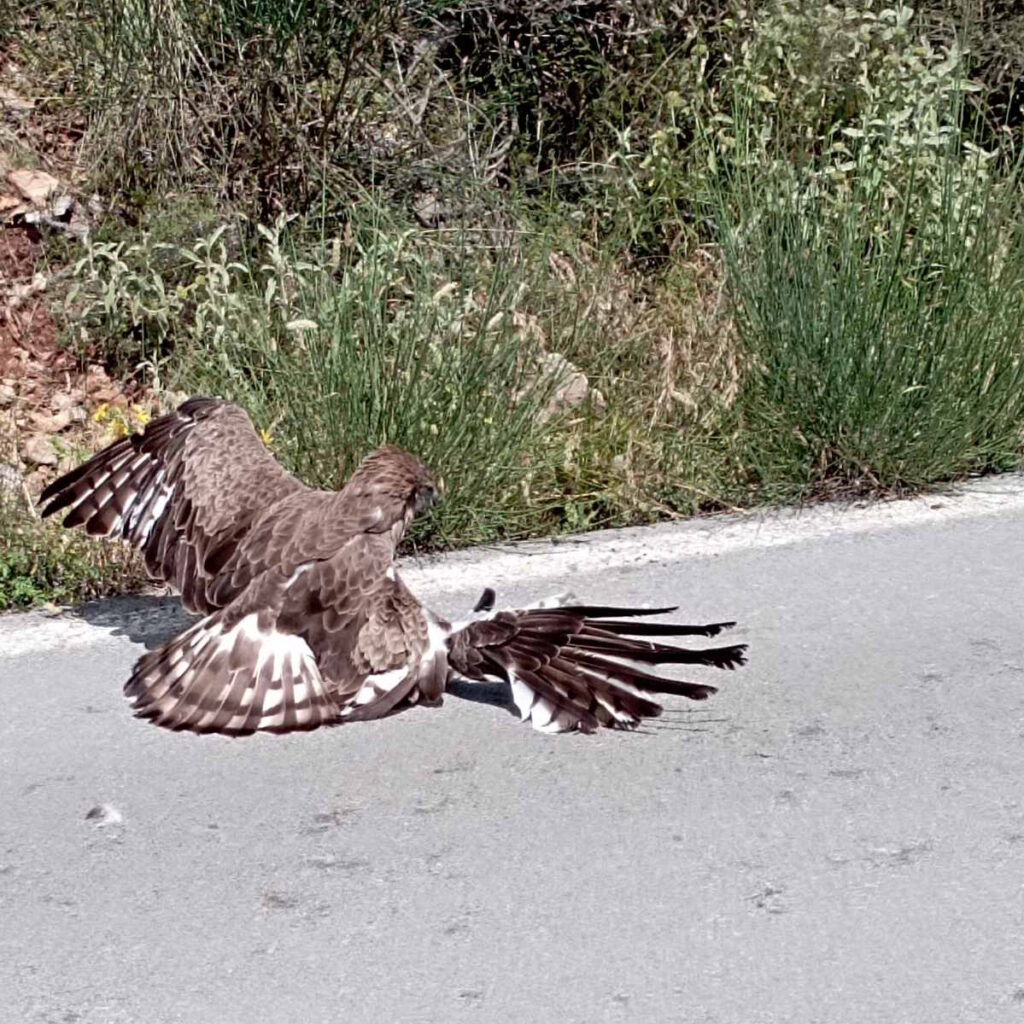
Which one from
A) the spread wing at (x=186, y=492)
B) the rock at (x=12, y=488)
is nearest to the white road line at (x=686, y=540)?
the spread wing at (x=186, y=492)

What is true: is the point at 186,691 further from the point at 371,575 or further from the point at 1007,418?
the point at 1007,418

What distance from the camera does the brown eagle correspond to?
4.75 meters

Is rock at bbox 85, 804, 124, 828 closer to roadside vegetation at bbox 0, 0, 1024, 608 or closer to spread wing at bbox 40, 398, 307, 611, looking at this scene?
spread wing at bbox 40, 398, 307, 611

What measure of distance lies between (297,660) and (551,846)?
3.19 feet

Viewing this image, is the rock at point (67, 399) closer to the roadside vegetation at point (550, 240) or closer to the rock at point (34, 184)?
the roadside vegetation at point (550, 240)

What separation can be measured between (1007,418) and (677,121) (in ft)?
9.19

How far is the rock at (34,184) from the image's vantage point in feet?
26.6

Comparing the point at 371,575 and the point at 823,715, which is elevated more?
the point at 371,575

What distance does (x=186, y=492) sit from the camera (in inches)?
214

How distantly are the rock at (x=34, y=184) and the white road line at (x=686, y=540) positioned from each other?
9.99 ft

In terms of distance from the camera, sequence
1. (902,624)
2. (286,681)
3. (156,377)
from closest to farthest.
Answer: (286,681) → (902,624) → (156,377)

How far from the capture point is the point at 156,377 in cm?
701

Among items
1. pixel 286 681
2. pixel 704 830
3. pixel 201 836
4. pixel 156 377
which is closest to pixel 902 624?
pixel 704 830

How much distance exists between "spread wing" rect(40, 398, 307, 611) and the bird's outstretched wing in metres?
0.68
